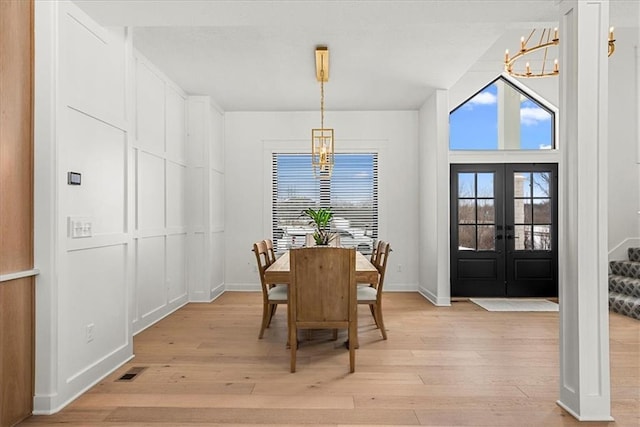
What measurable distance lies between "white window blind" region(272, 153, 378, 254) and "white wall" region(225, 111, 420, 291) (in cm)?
12

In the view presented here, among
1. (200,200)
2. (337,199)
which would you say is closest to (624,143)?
(337,199)

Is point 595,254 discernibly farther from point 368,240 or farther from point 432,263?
point 368,240

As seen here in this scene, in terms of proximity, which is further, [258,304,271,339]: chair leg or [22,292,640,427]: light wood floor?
[258,304,271,339]: chair leg

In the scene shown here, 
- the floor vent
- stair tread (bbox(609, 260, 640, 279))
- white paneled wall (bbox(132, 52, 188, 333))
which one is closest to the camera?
the floor vent

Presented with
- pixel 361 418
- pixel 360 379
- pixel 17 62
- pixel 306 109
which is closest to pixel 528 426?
pixel 361 418

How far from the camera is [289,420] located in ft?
8.20

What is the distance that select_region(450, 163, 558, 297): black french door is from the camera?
6426mm

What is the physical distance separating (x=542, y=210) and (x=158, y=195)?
522 cm

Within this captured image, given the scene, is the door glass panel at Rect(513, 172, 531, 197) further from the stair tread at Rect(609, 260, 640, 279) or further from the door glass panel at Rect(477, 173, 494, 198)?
the stair tread at Rect(609, 260, 640, 279)

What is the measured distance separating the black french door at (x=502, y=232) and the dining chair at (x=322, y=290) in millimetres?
3597

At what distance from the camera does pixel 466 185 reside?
645 centimetres

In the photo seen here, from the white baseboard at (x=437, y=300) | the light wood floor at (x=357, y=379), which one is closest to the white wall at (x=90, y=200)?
the light wood floor at (x=357, y=379)

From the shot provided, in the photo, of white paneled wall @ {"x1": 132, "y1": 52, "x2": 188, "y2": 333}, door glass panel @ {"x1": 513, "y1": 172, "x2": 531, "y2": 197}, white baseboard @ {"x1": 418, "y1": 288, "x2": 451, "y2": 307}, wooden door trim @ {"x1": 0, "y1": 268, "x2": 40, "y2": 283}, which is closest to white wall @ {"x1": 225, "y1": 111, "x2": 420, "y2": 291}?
white baseboard @ {"x1": 418, "y1": 288, "x2": 451, "y2": 307}

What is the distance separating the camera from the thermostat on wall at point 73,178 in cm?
276
